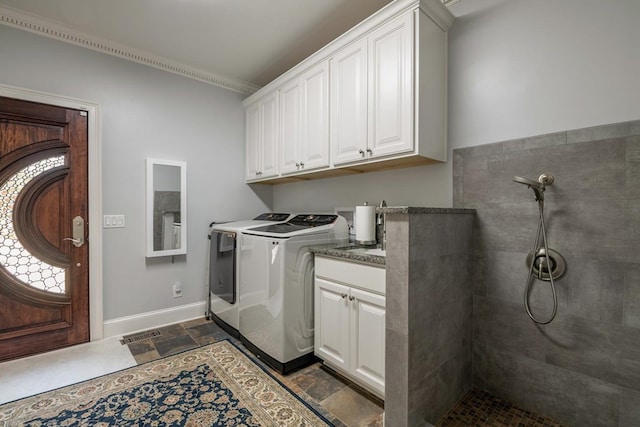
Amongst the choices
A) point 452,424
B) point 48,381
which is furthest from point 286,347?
point 48,381

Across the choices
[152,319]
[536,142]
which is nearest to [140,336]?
[152,319]

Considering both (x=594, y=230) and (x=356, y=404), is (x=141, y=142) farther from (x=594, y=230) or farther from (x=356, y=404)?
(x=594, y=230)

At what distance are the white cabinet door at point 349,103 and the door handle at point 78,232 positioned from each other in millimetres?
2216

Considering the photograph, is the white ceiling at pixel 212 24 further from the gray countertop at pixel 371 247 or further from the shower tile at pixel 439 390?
the shower tile at pixel 439 390

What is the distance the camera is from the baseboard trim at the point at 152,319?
8.56ft

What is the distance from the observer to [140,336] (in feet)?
8.55

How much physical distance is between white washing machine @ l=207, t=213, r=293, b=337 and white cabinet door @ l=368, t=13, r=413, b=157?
142 centimetres

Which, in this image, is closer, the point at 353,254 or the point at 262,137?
the point at 353,254

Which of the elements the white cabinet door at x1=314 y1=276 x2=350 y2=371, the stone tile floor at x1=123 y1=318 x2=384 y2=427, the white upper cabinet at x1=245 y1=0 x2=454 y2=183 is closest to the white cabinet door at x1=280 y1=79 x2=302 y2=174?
the white upper cabinet at x1=245 y1=0 x2=454 y2=183

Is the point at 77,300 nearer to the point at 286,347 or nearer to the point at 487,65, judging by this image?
the point at 286,347

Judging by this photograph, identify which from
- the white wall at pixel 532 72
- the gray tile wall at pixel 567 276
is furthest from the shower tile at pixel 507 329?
the white wall at pixel 532 72

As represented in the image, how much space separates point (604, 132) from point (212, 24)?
2.66 m

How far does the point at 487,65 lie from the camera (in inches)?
69.9

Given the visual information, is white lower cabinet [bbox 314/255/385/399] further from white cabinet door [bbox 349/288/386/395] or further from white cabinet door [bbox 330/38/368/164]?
white cabinet door [bbox 330/38/368/164]
